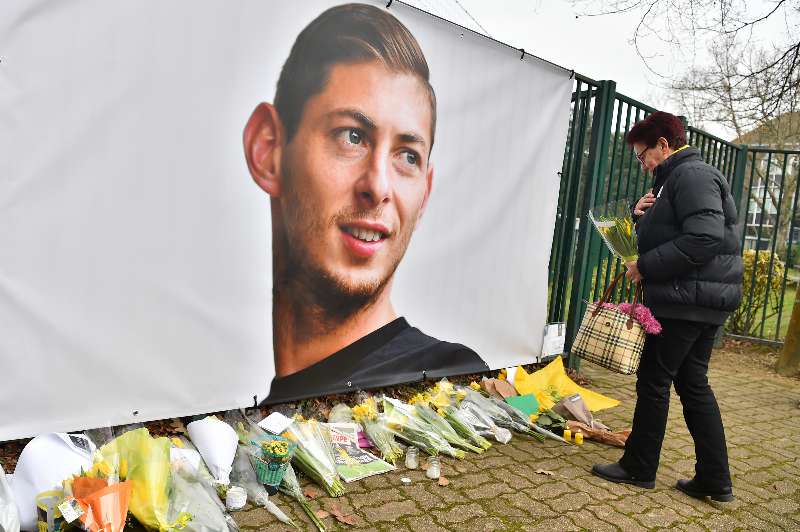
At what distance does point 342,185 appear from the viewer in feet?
11.9

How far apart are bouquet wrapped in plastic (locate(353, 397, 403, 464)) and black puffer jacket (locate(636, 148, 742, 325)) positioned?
1524mm

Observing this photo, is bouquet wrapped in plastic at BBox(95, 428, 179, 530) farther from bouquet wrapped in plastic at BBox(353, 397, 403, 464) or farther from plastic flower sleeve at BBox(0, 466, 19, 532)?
bouquet wrapped in plastic at BBox(353, 397, 403, 464)

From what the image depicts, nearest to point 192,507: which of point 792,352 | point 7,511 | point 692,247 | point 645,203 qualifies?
point 7,511

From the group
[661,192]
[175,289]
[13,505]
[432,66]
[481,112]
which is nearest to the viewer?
[13,505]

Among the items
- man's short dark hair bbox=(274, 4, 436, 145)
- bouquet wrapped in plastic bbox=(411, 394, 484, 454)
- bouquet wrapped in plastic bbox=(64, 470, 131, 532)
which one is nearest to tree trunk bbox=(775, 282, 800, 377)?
bouquet wrapped in plastic bbox=(411, 394, 484, 454)

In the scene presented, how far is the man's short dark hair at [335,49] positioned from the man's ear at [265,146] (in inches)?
2.4

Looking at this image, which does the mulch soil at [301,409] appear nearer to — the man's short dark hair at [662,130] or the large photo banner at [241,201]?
the large photo banner at [241,201]

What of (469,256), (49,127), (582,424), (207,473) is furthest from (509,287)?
(49,127)

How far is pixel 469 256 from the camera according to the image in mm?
4453

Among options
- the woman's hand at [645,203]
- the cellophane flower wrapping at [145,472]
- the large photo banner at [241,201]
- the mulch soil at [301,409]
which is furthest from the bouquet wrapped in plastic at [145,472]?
the woman's hand at [645,203]

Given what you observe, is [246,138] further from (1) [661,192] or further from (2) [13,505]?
(1) [661,192]

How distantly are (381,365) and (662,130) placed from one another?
209 cm

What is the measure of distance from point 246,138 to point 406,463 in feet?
6.05

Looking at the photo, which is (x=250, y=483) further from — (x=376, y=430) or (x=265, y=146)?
(x=265, y=146)
